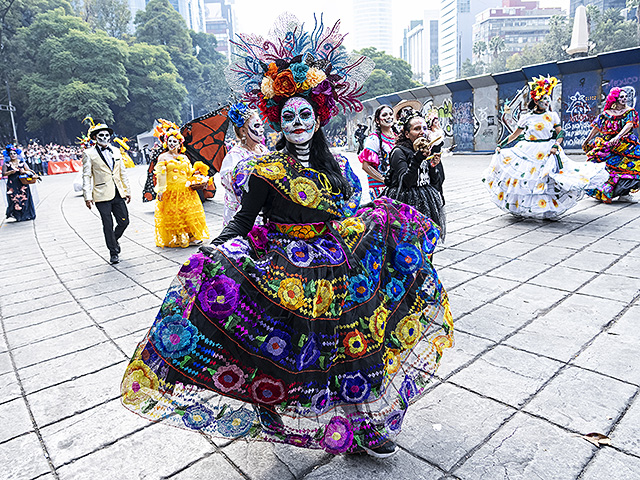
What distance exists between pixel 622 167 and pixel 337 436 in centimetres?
847

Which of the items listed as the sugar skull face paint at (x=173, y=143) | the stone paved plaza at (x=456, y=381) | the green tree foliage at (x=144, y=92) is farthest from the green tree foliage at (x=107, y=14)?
the stone paved plaza at (x=456, y=381)

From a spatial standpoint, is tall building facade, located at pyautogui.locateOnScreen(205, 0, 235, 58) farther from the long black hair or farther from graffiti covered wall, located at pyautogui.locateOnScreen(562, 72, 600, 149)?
the long black hair

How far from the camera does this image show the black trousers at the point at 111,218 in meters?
6.58

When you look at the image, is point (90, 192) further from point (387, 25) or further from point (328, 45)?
point (387, 25)

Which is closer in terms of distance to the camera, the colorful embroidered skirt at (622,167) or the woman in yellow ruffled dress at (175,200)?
the woman in yellow ruffled dress at (175,200)

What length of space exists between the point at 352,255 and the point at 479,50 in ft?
318

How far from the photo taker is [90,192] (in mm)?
6371

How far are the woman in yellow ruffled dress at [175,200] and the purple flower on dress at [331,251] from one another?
552cm

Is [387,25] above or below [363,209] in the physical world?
above

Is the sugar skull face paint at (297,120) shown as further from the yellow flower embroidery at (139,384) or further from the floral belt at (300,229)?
the yellow flower embroidery at (139,384)

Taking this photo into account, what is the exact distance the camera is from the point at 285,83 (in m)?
2.37

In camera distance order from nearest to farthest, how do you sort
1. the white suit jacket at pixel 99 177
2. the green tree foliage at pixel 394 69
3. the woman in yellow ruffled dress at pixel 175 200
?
the white suit jacket at pixel 99 177
the woman in yellow ruffled dress at pixel 175 200
the green tree foliage at pixel 394 69

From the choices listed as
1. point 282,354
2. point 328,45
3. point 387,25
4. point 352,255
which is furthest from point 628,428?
point 387,25

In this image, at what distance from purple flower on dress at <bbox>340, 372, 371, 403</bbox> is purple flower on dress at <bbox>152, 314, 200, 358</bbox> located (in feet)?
2.35
